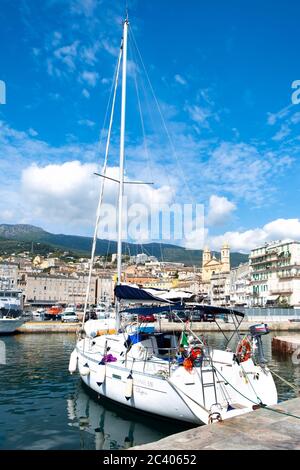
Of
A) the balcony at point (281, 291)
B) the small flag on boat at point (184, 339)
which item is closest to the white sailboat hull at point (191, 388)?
the small flag on boat at point (184, 339)

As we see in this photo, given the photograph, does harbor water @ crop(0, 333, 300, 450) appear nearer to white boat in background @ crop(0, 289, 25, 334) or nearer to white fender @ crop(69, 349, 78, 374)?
white fender @ crop(69, 349, 78, 374)

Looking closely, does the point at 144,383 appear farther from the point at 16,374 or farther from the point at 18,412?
the point at 16,374

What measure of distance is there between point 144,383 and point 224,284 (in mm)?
142378

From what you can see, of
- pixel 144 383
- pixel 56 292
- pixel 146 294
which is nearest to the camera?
pixel 144 383

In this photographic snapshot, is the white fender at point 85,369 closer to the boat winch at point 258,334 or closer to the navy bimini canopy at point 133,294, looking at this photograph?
the navy bimini canopy at point 133,294

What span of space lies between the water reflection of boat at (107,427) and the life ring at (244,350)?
4.07m

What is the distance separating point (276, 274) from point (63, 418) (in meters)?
95.4

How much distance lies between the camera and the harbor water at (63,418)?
12258 mm

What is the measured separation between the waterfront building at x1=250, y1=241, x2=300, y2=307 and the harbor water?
78716 mm

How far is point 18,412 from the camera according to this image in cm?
1514

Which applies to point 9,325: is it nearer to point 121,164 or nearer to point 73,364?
point 73,364

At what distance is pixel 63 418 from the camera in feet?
47.9
